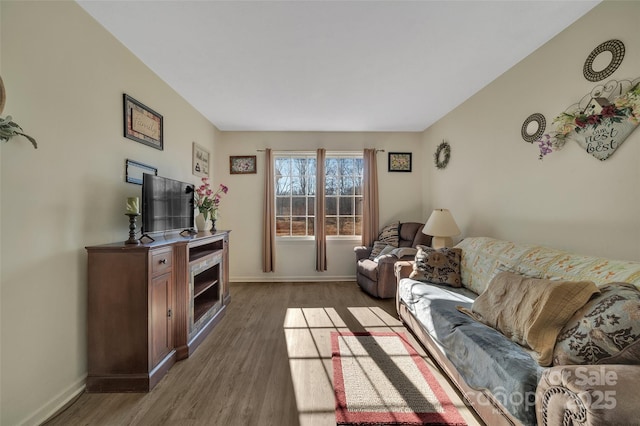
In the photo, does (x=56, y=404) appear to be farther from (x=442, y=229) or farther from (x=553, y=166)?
(x=553, y=166)

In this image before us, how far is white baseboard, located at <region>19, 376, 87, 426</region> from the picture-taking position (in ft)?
4.46

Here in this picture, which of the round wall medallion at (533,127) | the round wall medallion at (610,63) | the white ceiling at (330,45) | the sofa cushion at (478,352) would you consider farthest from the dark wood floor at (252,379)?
the white ceiling at (330,45)

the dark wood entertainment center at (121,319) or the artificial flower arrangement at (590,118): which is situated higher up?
the artificial flower arrangement at (590,118)

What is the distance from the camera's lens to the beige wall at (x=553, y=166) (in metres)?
1.49

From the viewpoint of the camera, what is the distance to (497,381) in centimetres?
118

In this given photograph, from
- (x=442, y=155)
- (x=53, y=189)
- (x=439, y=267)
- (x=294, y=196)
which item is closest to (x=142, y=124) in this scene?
(x=53, y=189)

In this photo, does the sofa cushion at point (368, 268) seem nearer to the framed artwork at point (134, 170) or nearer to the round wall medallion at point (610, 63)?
the round wall medallion at point (610, 63)

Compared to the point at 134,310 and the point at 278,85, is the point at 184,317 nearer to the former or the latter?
the point at 134,310

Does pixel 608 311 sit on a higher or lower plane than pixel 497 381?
higher

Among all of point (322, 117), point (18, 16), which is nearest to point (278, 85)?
point (322, 117)

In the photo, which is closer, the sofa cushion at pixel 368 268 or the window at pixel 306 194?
the sofa cushion at pixel 368 268

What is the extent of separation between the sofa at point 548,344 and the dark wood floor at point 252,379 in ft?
1.18

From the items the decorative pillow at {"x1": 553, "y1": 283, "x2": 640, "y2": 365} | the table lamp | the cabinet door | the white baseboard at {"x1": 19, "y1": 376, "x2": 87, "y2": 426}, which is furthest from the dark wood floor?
the table lamp

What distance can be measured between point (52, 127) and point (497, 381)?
293 cm
